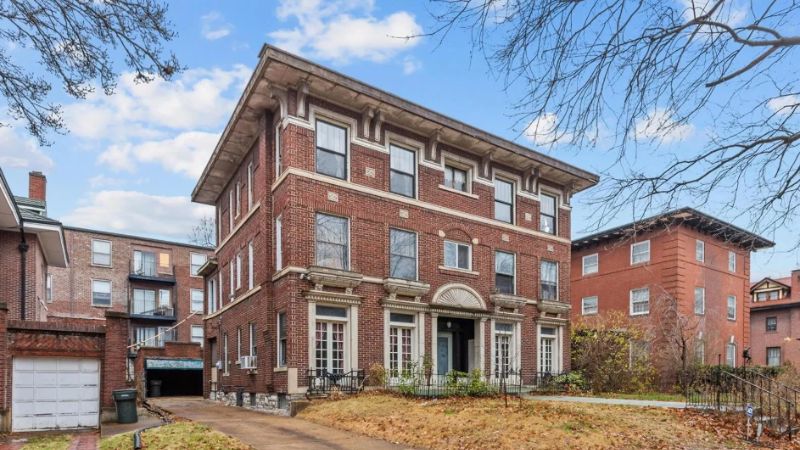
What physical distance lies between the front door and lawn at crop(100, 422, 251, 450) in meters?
10.4

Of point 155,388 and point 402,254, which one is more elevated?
point 402,254

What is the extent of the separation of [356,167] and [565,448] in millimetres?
11925

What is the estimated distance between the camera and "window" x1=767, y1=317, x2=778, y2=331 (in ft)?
153

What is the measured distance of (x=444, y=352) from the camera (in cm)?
2238

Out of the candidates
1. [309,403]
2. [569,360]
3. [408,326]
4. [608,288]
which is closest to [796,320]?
[608,288]

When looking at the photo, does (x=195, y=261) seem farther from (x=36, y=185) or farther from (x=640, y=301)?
(x=640, y=301)

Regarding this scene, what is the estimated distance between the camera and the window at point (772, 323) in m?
46.5

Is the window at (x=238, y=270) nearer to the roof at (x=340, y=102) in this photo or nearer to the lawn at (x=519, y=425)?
the roof at (x=340, y=102)

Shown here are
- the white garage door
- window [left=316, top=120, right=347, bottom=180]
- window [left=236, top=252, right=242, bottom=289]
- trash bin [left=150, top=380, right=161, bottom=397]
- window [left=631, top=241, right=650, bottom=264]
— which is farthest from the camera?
trash bin [left=150, top=380, right=161, bottom=397]

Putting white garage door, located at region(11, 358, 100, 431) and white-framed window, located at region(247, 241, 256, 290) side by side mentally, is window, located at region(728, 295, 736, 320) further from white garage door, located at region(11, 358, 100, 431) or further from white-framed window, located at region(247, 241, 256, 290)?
white garage door, located at region(11, 358, 100, 431)

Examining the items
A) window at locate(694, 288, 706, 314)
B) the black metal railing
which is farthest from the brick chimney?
window at locate(694, 288, 706, 314)

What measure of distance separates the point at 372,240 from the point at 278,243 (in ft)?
9.88

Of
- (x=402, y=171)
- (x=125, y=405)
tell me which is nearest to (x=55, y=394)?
(x=125, y=405)

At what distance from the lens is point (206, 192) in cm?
2861
